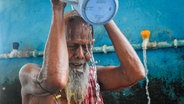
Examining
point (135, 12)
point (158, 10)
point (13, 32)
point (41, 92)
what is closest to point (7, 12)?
point (13, 32)

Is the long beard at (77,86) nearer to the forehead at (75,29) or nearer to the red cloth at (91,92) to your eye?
the red cloth at (91,92)

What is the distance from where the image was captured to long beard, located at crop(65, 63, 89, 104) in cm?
128

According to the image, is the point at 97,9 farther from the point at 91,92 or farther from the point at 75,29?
the point at 91,92

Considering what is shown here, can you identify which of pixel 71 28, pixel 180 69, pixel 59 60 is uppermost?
pixel 71 28

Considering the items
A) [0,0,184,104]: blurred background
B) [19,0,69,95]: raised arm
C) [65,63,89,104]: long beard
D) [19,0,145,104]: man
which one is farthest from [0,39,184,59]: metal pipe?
[19,0,69,95]: raised arm

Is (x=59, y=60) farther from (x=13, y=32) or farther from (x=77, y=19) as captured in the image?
(x=13, y=32)

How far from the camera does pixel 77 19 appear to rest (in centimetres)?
123

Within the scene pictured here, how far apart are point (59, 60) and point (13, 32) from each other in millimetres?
1698

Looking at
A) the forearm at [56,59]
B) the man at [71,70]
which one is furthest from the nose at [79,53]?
the forearm at [56,59]

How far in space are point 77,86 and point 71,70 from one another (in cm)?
9

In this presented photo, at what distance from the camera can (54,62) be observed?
3.55 feet

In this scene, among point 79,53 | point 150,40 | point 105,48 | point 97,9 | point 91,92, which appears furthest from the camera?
point 105,48

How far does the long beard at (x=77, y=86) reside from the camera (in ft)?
4.20

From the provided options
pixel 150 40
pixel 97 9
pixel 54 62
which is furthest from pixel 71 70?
pixel 150 40
